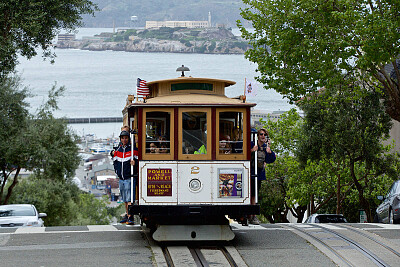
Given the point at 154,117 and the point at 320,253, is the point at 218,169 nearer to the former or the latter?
the point at 154,117

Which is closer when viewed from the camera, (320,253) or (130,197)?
(320,253)

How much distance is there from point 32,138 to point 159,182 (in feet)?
72.0

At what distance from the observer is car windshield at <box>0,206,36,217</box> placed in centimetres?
2038

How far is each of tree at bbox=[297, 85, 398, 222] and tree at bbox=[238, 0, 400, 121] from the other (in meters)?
1.91

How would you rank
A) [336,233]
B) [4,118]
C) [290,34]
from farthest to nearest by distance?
1. [4,118]
2. [290,34]
3. [336,233]

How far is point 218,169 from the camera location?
37.8 ft

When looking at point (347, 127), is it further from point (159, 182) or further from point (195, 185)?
point (159, 182)

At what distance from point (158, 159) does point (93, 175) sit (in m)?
148

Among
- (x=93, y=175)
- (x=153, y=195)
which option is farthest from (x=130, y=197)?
(x=93, y=175)

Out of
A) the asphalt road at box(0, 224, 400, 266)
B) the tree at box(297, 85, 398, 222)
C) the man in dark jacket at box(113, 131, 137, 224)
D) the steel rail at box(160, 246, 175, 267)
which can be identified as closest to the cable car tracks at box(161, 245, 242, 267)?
the steel rail at box(160, 246, 175, 267)

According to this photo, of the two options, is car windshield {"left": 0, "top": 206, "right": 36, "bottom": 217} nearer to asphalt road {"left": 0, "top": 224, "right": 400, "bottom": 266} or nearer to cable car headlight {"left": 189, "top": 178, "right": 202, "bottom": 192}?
asphalt road {"left": 0, "top": 224, "right": 400, "bottom": 266}

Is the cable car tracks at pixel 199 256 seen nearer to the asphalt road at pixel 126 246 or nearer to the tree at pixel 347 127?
the asphalt road at pixel 126 246

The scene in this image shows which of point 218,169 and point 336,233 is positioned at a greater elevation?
point 218,169

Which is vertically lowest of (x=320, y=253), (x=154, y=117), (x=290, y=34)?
(x=320, y=253)
